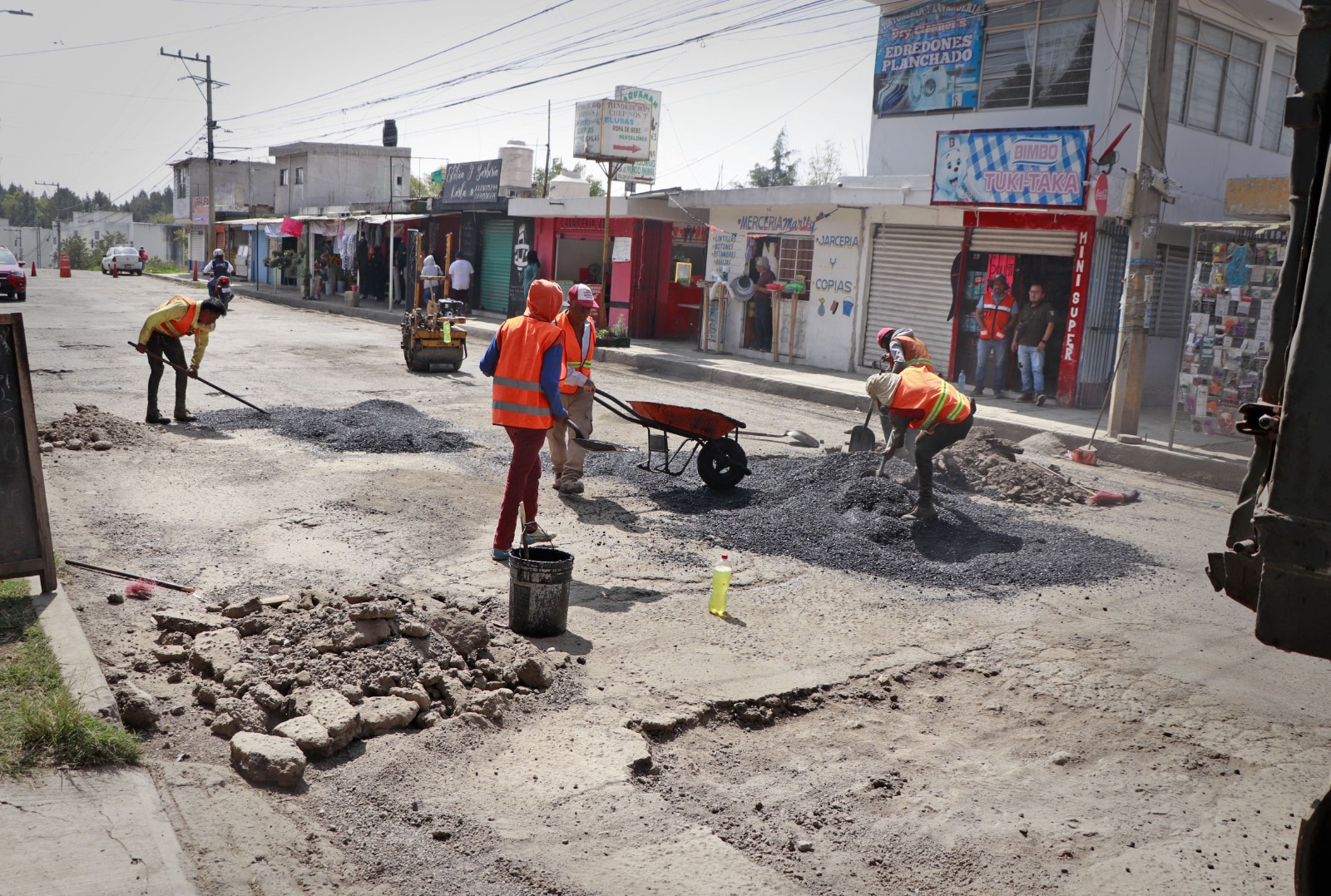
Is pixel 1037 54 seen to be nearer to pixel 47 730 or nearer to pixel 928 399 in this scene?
pixel 928 399

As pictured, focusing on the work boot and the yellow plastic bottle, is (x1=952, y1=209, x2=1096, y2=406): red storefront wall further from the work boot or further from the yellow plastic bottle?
the yellow plastic bottle

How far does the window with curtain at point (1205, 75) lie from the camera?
58.2ft

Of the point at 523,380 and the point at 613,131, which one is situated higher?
the point at 613,131

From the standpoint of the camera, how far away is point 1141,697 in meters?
5.66

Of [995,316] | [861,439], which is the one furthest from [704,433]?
[995,316]

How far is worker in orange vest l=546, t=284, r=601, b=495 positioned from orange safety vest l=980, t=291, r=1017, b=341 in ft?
33.9

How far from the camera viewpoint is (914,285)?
19.9 metres

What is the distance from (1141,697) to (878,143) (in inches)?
687

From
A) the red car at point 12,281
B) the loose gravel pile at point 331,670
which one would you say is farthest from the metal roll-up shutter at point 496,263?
the loose gravel pile at point 331,670

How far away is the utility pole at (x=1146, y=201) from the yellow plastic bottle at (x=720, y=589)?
29.6 feet

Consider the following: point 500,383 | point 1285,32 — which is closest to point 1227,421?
point 1285,32

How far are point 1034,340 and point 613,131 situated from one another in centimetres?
1132

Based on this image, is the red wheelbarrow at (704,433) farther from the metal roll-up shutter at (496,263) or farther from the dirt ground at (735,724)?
the metal roll-up shutter at (496,263)

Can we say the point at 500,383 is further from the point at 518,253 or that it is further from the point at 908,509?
the point at 518,253
